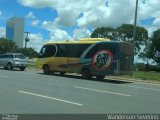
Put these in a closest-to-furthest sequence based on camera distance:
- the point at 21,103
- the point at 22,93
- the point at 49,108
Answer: the point at 49,108 → the point at 21,103 → the point at 22,93

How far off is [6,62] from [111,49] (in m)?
16.8

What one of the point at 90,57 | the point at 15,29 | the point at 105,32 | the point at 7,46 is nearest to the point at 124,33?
the point at 105,32

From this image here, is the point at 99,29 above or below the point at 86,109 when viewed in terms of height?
above

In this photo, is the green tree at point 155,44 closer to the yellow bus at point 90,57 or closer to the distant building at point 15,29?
the distant building at point 15,29

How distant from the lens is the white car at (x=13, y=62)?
1648 inches

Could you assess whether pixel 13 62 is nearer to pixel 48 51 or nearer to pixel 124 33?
pixel 48 51

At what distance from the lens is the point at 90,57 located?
3109 centimetres

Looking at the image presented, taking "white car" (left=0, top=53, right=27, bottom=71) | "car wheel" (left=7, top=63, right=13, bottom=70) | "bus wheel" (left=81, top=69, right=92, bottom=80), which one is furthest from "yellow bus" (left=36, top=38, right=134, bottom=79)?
"car wheel" (left=7, top=63, right=13, bottom=70)

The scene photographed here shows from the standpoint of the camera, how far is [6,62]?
1695 inches

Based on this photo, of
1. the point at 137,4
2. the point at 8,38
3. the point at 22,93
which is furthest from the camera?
the point at 8,38

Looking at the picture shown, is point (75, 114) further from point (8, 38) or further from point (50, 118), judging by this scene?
point (8, 38)

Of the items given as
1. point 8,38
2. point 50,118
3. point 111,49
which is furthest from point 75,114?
point 8,38

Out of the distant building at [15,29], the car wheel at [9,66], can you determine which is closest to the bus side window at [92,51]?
the car wheel at [9,66]

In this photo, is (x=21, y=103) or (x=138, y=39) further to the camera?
(x=138, y=39)
